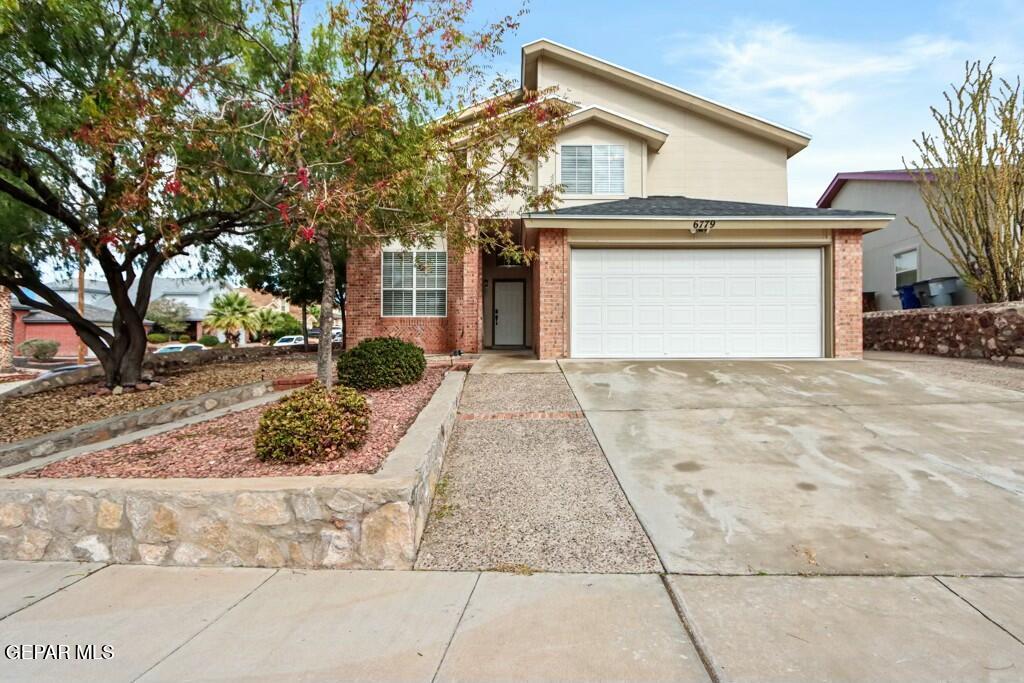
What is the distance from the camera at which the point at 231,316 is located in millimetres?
39031

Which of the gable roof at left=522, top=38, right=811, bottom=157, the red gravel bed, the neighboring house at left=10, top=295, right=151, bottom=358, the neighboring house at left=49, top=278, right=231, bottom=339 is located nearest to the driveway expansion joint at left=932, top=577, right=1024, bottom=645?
the gable roof at left=522, top=38, right=811, bottom=157

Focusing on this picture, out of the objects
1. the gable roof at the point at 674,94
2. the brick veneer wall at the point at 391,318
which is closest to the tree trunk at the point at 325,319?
the brick veneer wall at the point at 391,318

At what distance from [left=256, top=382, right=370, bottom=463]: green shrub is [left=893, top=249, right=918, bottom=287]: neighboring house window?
1893cm

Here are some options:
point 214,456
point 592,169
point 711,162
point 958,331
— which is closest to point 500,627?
point 214,456

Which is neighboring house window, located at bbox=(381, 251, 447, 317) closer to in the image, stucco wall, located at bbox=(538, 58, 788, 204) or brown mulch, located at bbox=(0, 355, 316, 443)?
brown mulch, located at bbox=(0, 355, 316, 443)

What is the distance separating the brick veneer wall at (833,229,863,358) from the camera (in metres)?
11.0

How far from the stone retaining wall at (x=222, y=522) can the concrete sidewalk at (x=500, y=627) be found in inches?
5.8

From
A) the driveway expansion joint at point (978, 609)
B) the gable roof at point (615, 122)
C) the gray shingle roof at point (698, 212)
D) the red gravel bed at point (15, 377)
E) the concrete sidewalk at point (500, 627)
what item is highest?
the gable roof at point (615, 122)

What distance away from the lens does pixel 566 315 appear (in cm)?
1118

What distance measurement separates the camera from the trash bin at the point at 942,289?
49.2 ft

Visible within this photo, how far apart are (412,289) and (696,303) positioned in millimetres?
7298

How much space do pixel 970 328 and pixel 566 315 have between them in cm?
905

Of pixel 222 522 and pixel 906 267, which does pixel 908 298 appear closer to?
pixel 906 267

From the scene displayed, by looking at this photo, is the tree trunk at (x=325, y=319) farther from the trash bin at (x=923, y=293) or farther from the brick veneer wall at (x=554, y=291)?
the trash bin at (x=923, y=293)
